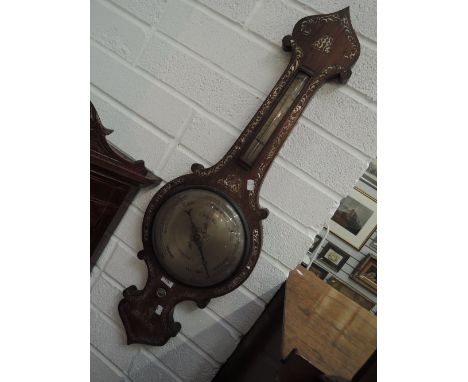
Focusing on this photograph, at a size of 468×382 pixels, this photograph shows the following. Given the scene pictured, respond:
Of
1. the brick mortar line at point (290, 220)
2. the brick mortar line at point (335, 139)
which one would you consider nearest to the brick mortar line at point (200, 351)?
the brick mortar line at point (290, 220)

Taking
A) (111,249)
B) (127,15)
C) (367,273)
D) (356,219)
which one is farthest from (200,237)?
(367,273)

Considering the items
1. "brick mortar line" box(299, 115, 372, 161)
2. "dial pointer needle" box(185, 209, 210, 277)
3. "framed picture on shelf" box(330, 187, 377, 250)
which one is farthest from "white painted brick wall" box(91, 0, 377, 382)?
"framed picture on shelf" box(330, 187, 377, 250)

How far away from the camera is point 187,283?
90cm

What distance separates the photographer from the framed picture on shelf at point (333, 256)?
1.78 m

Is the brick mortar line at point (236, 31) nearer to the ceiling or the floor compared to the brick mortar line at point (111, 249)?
nearer to the ceiling

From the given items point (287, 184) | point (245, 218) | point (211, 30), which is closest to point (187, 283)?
point (245, 218)

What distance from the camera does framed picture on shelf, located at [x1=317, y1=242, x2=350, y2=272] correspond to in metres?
1.78

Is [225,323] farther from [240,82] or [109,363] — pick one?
[240,82]

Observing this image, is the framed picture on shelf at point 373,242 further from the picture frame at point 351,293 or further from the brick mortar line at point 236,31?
the brick mortar line at point 236,31

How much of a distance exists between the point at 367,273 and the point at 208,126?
126 cm

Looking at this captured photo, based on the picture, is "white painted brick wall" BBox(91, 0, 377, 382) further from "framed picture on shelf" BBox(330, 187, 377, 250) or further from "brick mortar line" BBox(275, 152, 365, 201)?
"framed picture on shelf" BBox(330, 187, 377, 250)

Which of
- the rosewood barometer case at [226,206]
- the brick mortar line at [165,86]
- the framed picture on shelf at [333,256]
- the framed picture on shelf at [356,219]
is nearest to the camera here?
the rosewood barometer case at [226,206]

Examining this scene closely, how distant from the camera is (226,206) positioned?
85cm

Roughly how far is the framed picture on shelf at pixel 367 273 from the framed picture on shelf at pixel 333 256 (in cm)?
8
